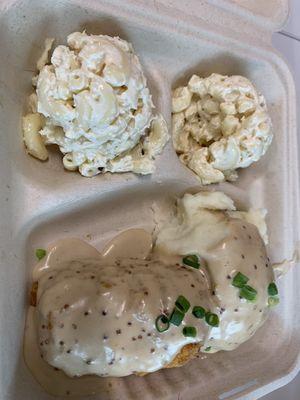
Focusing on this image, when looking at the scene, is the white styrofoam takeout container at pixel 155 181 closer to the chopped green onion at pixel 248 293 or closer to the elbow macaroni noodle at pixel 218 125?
the elbow macaroni noodle at pixel 218 125

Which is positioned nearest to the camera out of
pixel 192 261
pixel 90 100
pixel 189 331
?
pixel 90 100

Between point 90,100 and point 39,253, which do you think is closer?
point 90,100

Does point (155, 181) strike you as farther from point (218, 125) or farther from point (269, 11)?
point (269, 11)

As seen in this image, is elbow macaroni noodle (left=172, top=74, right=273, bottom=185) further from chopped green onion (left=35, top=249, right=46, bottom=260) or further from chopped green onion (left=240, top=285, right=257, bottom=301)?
chopped green onion (left=35, top=249, right=46, bottom=260)

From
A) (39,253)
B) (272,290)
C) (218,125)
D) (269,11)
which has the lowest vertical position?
(39,253)

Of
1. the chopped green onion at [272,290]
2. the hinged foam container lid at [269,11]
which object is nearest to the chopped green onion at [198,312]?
the chopped green onion at [272,290]

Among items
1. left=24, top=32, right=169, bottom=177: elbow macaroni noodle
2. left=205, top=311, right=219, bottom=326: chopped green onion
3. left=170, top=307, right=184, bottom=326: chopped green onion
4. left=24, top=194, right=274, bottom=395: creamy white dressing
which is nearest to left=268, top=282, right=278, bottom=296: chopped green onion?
left=24, top=194, right=274, bottom=395: creamy white dressing

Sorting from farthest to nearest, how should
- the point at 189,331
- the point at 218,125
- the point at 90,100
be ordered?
the point at 218,125, the point at 189,331, the point at 90,100

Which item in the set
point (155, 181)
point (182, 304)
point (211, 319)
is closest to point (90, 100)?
point (155, 181)
